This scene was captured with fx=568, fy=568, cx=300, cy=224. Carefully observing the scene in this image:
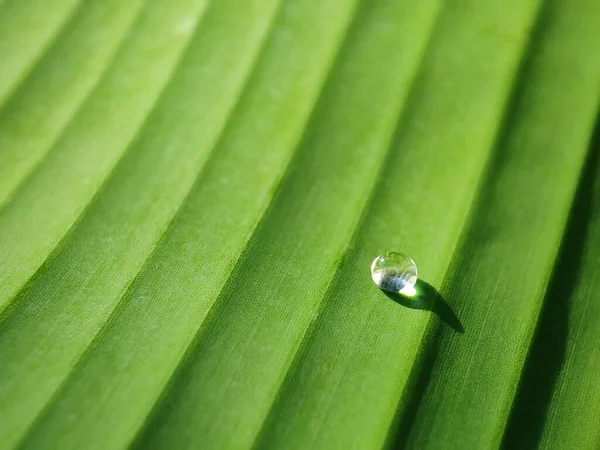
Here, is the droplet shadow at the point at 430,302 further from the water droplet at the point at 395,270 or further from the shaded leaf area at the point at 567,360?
the shaded leaf area at the point at 567,360

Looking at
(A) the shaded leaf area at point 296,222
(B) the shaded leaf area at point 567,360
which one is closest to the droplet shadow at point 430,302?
(A) the shaded leaf area at point 296,222

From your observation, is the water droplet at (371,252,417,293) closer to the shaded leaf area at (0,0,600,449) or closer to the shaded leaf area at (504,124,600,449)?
the shaded leaf area at (0,0,600,449)

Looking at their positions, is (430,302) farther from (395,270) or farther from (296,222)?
(296,222)

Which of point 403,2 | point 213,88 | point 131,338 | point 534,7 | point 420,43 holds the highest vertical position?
point 534,7

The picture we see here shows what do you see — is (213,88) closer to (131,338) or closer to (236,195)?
(236,195)

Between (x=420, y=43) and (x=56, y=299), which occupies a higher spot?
(x=420, y=43)

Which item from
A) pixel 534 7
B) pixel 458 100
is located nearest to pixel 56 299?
pixel 458 100

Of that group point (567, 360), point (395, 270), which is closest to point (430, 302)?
point (395, 270)

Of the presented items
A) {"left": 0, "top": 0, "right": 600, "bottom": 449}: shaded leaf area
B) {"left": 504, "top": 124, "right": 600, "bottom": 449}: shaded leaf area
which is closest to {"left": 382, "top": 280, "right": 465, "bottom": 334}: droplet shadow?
{"left": 0, "top": 0, "right": 600, "bottom": 449}: shaded leaf area

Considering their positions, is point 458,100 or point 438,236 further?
point 458,100
